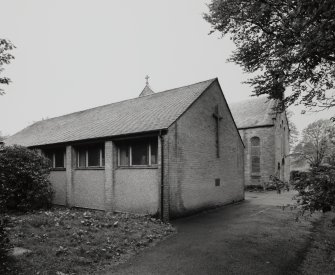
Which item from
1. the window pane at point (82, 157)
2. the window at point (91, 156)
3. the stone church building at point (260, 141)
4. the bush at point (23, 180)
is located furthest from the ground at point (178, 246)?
the stone church building at point (260, 141)

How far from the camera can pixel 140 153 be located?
13016 mm

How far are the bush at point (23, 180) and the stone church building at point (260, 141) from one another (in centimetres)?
2240

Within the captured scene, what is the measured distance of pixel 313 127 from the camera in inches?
2098

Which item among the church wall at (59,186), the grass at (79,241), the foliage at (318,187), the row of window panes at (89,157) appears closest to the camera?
the foliage at (318,187)

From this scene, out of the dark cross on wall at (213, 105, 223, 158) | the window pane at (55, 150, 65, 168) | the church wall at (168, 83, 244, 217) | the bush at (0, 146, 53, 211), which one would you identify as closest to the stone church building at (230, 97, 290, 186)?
the church wall at (168, 83, 244, 217)

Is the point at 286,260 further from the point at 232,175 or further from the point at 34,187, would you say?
the point at 34,187

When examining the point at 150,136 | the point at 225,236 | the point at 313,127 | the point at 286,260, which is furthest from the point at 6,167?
→ the point at 313,127

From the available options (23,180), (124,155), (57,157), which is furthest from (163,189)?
(57,157)

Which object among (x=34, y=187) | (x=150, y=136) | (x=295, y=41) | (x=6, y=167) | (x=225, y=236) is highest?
(x=295, y=41)

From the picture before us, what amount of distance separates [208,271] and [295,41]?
6811 mm

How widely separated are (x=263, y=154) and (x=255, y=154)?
3.40 feet

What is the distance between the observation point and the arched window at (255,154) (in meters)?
30.1

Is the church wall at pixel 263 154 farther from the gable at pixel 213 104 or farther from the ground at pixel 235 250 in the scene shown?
the ground at pixel 235 250

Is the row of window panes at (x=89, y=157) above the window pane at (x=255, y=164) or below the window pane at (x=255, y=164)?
above
